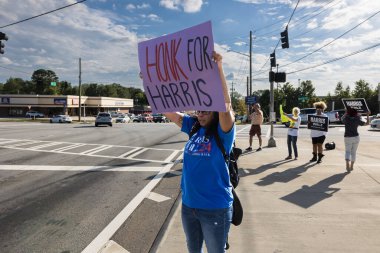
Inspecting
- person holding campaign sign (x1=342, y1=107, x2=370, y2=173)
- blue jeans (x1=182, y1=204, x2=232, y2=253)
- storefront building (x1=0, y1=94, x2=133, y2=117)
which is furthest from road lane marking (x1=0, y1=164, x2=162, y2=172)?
storefront building (x1=0, y1=94, x2=133, y2=117)

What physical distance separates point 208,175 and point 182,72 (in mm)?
946

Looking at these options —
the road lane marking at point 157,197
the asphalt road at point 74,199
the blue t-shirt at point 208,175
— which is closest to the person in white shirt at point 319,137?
the asphalt road at point 74,199

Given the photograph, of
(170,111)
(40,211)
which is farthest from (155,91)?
(40,211)

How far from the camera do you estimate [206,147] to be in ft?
8.80

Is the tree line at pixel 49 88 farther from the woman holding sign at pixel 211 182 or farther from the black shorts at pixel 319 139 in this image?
the woman holding sign at pixel 211 182

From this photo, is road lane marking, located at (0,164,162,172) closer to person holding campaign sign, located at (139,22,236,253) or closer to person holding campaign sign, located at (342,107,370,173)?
person holding campaign sign, located at (342,107,370,173)

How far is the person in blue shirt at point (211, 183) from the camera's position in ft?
8.66

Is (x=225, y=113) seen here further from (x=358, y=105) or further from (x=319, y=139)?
(x=319, y=139)

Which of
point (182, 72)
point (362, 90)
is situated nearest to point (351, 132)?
point (182, 72)

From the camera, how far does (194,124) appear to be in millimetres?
3053

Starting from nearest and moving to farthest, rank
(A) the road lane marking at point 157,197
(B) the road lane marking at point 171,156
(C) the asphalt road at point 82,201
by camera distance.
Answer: (C) the asphalt road at point 82,201 < (A) the road lane marking at point 157,197 < (B) the road lane marking at point 171,156

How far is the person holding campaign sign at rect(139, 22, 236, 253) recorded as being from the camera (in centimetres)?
265

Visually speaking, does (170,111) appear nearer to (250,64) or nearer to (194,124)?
(194,124)

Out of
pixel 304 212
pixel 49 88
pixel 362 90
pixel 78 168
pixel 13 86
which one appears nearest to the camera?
pixel 304 212
